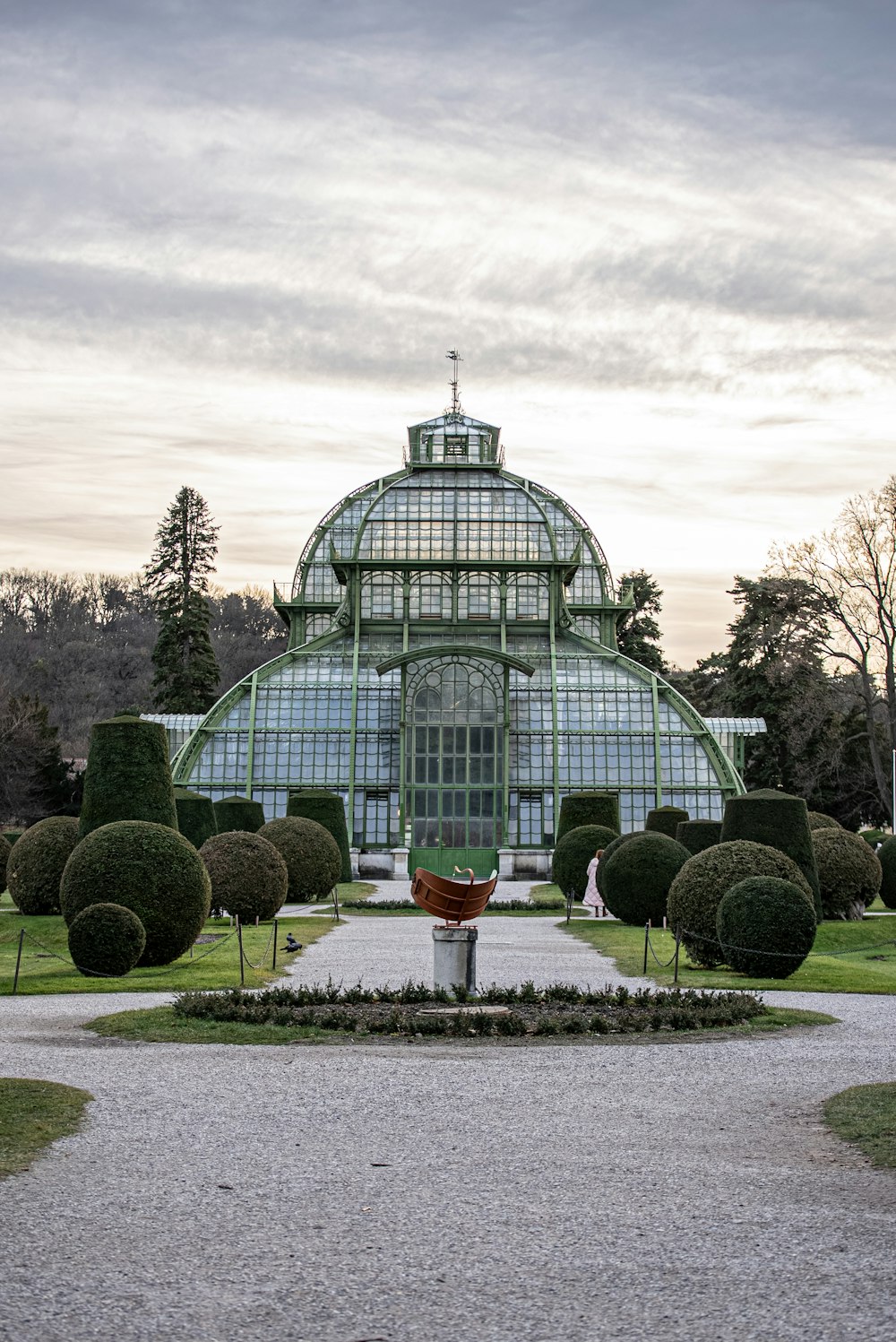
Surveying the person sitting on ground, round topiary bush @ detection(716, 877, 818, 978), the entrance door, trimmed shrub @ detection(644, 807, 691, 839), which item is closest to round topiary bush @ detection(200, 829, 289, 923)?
the person sitting on ground

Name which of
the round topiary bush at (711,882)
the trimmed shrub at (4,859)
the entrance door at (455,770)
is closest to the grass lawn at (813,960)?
the round topiary bush at (711,882)

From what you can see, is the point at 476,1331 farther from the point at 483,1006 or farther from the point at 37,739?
the point at 37,739

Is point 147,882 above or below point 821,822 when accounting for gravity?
below

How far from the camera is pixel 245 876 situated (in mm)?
28594

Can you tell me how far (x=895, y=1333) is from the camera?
6.04 meters

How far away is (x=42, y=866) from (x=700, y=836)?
47.5 feet

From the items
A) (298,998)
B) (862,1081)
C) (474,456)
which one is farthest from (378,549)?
(862,1081)

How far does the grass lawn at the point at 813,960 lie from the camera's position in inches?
792

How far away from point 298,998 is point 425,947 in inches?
352

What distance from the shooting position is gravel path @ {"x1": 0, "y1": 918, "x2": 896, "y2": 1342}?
A: 629 centimetres

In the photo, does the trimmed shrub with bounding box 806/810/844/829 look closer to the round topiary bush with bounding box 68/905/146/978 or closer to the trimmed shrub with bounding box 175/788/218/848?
the trimmed shrub with bounding box 175/788/218/848

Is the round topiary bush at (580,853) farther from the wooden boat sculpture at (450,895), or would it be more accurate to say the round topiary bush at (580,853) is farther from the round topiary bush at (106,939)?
the wooden boat sculpture at (450,895)

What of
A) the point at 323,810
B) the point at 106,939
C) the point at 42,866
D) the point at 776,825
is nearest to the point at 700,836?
the point at 776,825

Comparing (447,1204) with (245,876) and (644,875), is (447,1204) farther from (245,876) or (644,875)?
(644,875)
